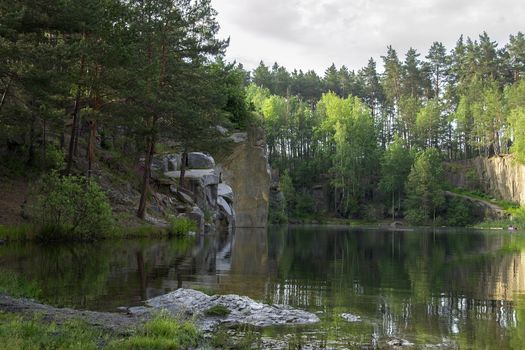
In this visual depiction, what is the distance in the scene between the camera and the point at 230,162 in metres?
70.2

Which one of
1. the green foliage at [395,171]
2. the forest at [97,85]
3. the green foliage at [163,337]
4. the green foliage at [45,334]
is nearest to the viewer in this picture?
the green foliage at [45,334]

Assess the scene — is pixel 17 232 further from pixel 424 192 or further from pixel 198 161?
pixel 424 192

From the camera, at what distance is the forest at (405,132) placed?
327 ft

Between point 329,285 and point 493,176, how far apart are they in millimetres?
90470

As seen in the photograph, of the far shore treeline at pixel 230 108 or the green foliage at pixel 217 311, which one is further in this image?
the far shore treeline at pixel 230 108

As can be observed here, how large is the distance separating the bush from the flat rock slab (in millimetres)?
13439

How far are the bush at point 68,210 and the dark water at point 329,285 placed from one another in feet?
4.49

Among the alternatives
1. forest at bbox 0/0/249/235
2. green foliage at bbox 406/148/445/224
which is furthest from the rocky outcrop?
forest at bbox 0/0/249/235

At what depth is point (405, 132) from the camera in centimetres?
11944

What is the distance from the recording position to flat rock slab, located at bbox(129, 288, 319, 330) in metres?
11.1

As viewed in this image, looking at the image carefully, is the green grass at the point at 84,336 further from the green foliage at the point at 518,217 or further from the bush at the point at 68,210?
the green foliage at the point at 518,217

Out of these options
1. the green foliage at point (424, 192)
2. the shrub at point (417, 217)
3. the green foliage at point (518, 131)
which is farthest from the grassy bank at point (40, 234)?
the green foliage at point (424, 192)

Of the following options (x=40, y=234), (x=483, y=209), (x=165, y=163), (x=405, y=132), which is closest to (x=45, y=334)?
(x=40, y=234)

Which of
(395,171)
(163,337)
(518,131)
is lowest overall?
(163,337)
